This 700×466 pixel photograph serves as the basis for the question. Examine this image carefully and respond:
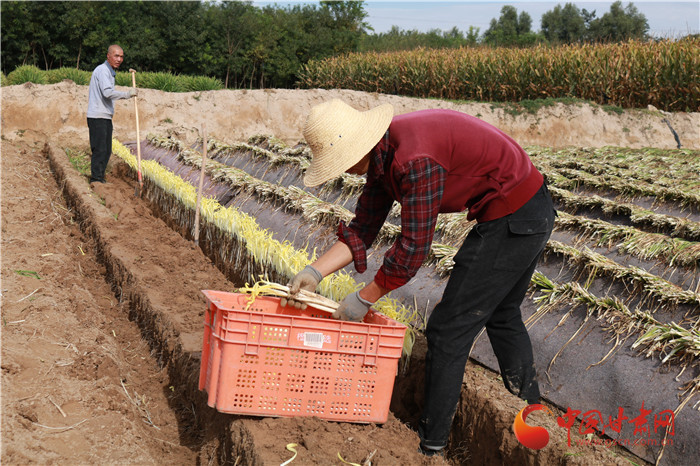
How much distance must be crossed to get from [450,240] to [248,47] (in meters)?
28.1

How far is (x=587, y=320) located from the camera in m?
3.24

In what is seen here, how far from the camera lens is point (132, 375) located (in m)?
3.49

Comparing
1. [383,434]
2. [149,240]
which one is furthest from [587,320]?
[149,240]

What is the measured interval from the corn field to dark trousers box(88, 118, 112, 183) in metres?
10.4

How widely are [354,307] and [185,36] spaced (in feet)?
96.5

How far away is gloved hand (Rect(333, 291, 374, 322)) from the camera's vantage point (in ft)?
7.94

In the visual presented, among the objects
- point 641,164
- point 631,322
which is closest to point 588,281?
point 631,322

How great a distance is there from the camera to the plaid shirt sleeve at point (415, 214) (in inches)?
85.2

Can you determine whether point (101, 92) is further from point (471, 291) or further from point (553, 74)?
point (553, 74)

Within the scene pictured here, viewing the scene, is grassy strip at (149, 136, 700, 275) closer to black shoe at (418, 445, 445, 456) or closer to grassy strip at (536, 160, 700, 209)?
black shoe at (418, 445, 445, 456)

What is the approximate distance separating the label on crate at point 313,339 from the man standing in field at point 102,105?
251 inches

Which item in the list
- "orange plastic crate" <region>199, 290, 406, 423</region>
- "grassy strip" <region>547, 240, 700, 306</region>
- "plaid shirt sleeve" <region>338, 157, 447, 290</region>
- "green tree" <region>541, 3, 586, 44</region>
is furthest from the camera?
"green tree" <region>541, 3, 586, 44</region>

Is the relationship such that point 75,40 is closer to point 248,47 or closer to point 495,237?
point 248,47

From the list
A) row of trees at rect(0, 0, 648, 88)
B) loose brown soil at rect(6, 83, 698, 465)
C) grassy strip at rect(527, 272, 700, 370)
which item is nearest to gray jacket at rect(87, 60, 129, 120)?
loose brown soil at rect(6, 83, 698, 465)
